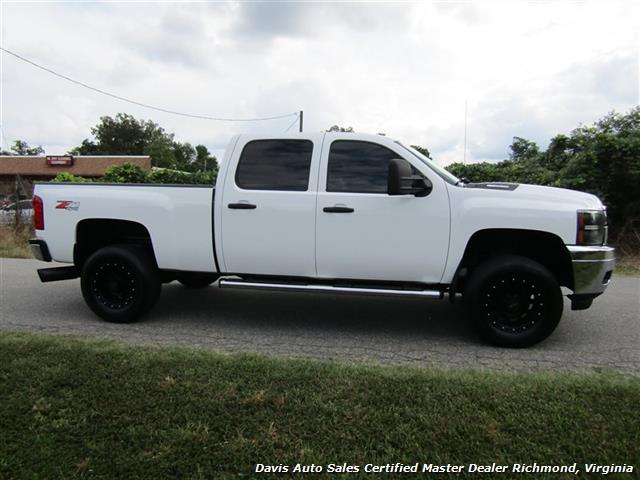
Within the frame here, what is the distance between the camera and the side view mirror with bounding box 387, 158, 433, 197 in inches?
168

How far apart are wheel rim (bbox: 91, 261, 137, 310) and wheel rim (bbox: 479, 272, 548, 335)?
368 cm

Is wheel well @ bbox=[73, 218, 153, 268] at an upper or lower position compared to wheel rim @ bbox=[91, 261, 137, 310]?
upper

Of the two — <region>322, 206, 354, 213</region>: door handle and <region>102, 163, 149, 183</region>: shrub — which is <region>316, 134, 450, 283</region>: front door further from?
<region>102, 163, 149, 183</region>: shrub

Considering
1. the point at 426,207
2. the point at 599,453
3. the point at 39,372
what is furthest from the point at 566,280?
the point at 39,372

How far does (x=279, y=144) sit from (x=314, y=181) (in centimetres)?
60

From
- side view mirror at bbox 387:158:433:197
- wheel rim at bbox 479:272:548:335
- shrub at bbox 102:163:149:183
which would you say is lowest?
wheel rim at bbox 479:272:548:335

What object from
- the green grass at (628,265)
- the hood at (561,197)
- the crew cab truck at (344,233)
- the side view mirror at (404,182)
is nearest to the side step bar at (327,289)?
the crew cab truck at (344,233)

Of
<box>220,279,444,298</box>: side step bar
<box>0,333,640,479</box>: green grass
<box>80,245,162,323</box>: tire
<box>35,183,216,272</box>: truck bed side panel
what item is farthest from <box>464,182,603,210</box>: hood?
<box>80,245,162,323</box>: tire

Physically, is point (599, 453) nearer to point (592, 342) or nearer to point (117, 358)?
point (592, 342)

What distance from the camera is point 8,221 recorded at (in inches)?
495

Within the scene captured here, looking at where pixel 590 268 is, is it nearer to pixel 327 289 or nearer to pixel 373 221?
pixel 373 221

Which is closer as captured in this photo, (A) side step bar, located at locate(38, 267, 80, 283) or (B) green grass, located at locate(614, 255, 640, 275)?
(A) side step bar, located at locate(38, 267, 80, 283)

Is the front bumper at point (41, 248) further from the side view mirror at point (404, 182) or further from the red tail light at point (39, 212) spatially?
the side view mirror at point (404, 182)

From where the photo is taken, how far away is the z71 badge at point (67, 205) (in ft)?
16.9
